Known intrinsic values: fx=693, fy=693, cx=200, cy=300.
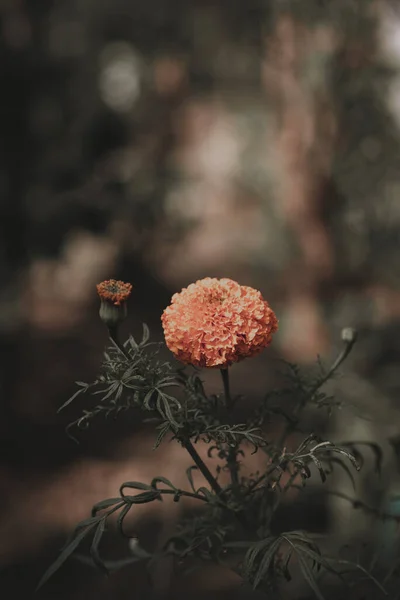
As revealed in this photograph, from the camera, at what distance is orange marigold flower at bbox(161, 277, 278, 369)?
78 centimetres

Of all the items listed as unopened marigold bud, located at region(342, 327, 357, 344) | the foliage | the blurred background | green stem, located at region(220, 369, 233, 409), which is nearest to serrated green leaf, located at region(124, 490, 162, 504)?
the foliage

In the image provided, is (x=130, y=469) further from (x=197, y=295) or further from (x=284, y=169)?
(x=197, y=295)

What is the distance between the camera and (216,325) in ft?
2.58

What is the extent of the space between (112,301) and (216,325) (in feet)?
0.43

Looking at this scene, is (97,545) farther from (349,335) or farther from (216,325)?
(349,335)

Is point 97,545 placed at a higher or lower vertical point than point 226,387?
lower

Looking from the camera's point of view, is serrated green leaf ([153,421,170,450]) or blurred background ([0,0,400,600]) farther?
blurred background ([0,0,400,600])

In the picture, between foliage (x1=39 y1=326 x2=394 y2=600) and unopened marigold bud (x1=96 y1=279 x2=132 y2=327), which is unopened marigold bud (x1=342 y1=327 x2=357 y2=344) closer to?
foliage (x1=39 y1=326 x2=394 y2=600)

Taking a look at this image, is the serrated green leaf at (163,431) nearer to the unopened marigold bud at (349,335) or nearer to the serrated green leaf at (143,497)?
the serrated green leaf at (143,497)

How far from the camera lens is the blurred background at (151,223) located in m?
2.69

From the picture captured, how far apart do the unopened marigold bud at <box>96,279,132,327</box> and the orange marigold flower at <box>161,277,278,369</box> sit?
56 millimetres

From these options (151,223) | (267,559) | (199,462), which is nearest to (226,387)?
(199,462)

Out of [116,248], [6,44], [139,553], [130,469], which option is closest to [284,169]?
[116,248]

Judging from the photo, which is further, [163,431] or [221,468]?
[221,468]
